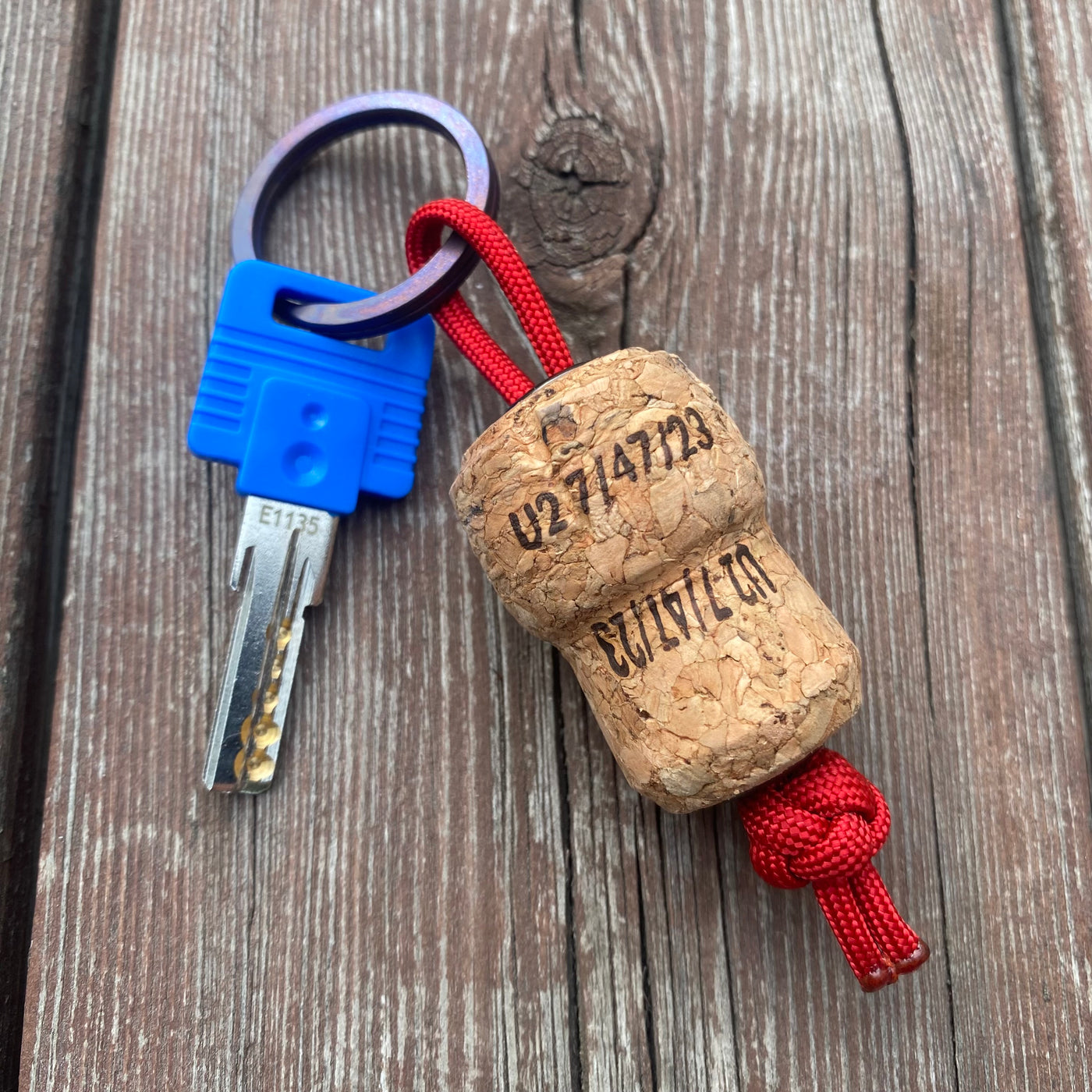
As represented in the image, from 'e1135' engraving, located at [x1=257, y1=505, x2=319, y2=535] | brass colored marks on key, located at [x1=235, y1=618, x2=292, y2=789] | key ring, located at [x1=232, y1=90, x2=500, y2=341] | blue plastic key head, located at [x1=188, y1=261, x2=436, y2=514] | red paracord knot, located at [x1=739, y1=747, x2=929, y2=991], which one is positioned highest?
key ring, located at [x1=232, y1=90, x2=500, y2=341]

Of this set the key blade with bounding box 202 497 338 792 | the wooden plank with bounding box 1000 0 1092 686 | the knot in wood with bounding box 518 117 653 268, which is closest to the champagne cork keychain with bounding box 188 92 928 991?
the key blade with bounding box 202 497 338 792

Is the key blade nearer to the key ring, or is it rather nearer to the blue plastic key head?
the blue plastic key head

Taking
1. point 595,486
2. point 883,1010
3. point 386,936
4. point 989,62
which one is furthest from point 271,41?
point 883,1010

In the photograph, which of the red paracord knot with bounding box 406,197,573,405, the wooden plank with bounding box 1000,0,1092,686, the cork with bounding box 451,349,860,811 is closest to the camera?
the cork with bounding box 451,349,860,811

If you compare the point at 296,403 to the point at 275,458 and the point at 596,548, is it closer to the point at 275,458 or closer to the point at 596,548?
the point at 275,458

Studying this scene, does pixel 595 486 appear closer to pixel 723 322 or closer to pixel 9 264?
pixel 723 322

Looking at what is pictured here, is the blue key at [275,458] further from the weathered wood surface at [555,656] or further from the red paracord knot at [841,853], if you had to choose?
the red paracord knot at [841,853]
